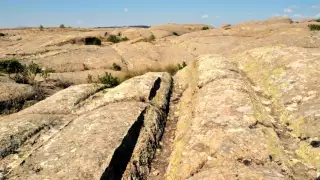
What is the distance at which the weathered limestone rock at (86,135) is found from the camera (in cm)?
555

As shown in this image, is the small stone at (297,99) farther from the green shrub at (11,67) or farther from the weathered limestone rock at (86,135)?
the green shrub at (11,67)

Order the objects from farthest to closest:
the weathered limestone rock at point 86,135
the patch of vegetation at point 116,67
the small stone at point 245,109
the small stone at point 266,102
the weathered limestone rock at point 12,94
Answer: the patch of vegetation at point 116,67 < the weathered limestone rock at point 12,94 < the small stone at point 266,102 < the small stone at point 245,109 < the weathered limestone rock at point 86,135

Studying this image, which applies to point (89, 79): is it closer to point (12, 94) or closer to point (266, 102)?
point (12, 94)

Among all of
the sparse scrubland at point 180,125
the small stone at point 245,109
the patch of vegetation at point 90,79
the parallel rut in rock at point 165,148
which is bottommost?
the parallel rut in rock at point 165,148

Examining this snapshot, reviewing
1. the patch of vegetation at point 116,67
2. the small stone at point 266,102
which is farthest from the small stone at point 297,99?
the patch of vegetation at point 116,67

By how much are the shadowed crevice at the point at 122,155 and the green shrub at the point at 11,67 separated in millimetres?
9321

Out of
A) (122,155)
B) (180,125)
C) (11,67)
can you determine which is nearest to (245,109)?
(180,125)

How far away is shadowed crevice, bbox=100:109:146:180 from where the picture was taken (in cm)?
551

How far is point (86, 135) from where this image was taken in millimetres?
6480

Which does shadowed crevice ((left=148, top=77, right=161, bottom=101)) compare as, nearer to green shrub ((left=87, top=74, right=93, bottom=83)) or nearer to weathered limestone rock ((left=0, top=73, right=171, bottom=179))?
weathered limestone rock ((left=0, top=73, right=171, bottom=179))

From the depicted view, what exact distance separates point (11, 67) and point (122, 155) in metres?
10.4

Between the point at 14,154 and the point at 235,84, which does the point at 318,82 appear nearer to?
the point at 235,84

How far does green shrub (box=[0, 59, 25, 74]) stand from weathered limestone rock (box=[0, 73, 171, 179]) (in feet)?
19.3

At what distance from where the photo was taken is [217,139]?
5969 millimetres
